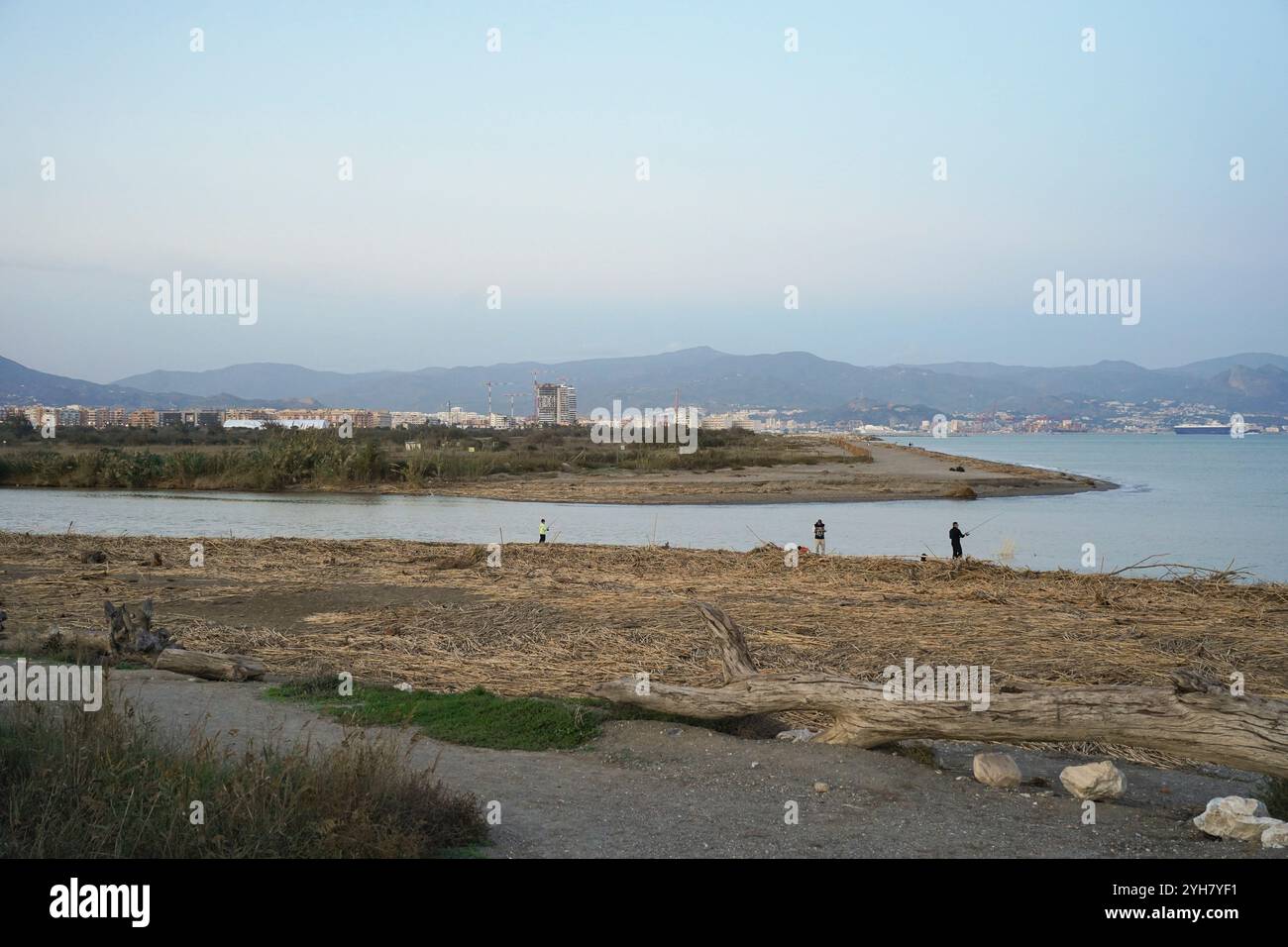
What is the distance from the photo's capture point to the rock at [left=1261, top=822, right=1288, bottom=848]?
6.17 m

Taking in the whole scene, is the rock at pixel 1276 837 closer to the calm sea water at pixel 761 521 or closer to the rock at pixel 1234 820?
the rock at pixel 1234 820

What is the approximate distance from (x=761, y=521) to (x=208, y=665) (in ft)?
94.1

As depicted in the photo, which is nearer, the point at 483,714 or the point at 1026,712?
the point at 1026,712

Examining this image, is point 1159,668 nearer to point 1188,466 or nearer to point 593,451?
point 593,451

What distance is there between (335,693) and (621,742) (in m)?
3.06

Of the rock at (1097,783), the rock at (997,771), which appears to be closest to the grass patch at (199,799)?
the rock at (997,771)

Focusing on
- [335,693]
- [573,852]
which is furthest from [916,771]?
[335,693]

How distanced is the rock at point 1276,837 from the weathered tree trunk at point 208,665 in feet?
30.1

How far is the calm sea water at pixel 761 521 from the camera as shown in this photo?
101 ft

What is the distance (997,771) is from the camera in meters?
7.59

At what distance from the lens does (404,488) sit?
52.9 meters

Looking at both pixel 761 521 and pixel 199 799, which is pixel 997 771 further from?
pixel 761 521

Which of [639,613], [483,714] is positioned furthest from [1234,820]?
[639,613]

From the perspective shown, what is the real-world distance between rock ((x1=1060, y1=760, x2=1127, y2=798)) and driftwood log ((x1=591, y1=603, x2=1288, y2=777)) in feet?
0.95
